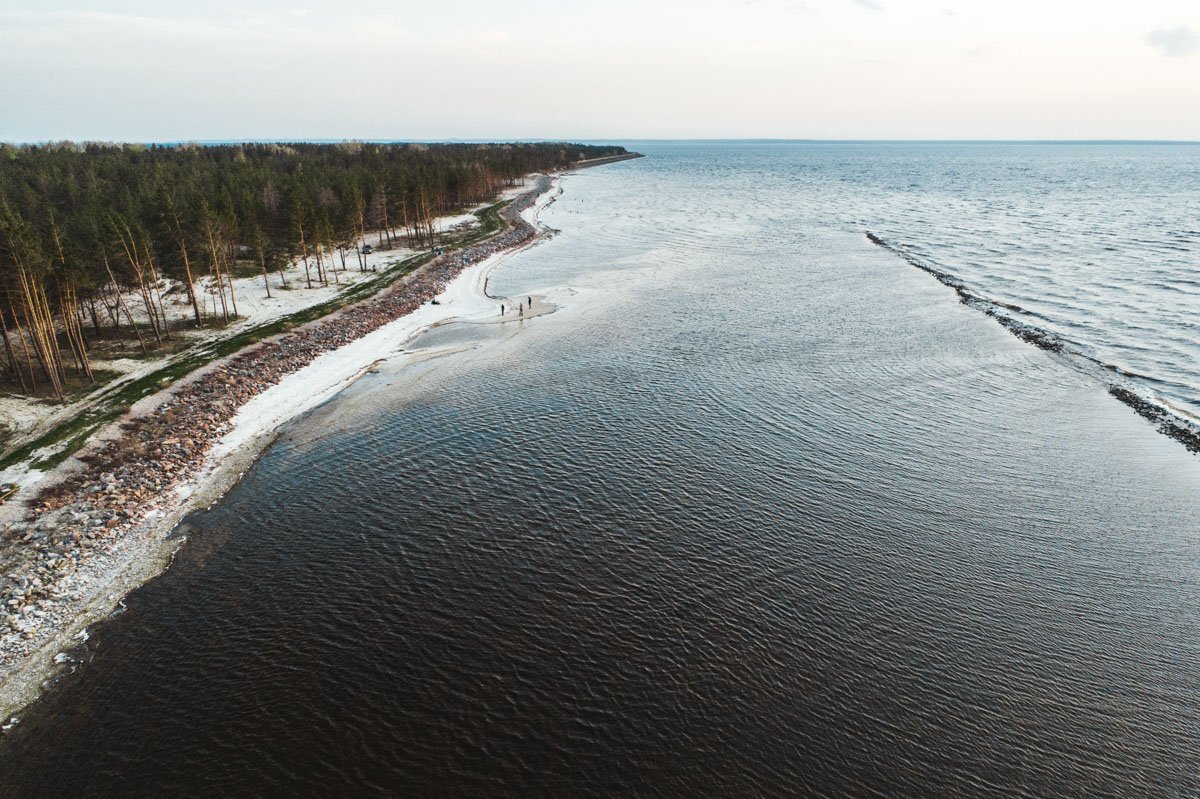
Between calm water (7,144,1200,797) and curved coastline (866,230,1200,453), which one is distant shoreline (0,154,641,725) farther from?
curved coastline (866,230,1200,453)

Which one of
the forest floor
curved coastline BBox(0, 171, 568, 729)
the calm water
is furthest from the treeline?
the calm water

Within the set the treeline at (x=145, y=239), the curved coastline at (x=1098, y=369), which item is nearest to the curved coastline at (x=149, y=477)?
the treeline at (x=145, y=239)

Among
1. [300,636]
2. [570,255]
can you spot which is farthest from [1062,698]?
[570,255]

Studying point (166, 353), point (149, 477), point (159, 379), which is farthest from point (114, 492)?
point (166, 353)

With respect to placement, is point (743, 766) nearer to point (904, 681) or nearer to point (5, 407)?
point (904, 681)

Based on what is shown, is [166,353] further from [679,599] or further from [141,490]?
[679,599]
